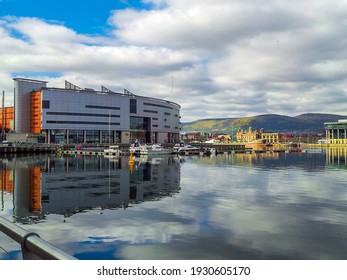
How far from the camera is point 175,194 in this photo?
36750 millimetres

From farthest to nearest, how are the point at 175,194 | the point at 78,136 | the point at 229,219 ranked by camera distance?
the point at 78,136, the point at 175,194, the point at 229,219

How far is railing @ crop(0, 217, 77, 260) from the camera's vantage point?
17.3 feet

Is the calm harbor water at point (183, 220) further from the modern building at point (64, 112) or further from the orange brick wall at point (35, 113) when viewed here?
the orange brick wall at point (35, 113)

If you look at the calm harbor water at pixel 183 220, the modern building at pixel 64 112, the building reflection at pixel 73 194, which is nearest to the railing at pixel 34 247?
the calm harbor water at pixel 183 220

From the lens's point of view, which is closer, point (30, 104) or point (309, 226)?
point (309, 226)

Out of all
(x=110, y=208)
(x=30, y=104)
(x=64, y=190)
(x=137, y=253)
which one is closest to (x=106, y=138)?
(x=30, y=104)

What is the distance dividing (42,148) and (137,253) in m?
141

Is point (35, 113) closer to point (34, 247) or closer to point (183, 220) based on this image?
point (183, 220)

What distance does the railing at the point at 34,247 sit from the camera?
5.26m

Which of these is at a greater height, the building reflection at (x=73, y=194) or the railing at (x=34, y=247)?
the railing at (x=34, y=247)

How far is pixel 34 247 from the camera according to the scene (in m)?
5.63
